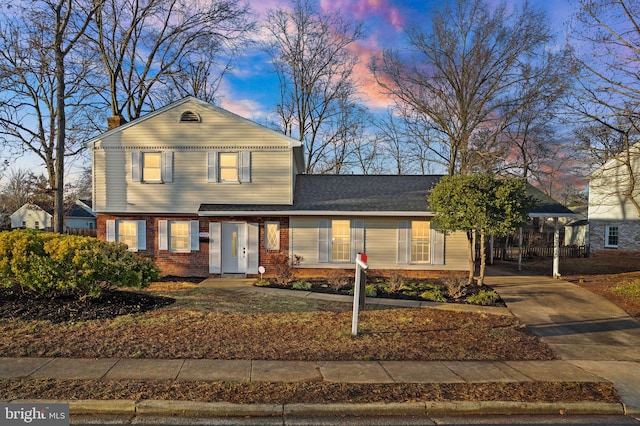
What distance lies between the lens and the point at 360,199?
15648mm

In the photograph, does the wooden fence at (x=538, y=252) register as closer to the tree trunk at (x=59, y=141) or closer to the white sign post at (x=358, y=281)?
the white sign post at (x=358, y=281)

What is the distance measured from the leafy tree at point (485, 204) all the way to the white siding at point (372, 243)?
9.62 feet

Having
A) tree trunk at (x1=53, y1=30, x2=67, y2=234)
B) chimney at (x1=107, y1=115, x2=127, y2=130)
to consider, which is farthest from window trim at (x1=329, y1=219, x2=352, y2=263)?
tree trunk at (x1=53, y1=30, x2=67, y2=234)

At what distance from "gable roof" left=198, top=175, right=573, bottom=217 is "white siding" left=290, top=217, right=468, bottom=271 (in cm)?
62

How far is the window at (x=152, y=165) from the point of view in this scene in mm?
15625

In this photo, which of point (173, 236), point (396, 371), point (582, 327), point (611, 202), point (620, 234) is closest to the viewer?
point (396, 371)

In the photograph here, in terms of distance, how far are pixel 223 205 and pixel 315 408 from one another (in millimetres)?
11633

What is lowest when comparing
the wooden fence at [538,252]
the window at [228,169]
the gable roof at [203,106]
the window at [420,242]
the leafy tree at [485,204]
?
the wooden fence at [538,252]

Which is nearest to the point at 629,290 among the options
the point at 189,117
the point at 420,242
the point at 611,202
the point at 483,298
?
the point at 483,298

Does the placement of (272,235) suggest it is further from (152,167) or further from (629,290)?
(629,290)

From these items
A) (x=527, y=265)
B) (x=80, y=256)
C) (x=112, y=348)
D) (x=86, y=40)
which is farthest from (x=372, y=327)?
(x=86, y=40)

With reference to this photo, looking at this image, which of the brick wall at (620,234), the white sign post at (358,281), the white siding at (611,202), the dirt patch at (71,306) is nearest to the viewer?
the white sign post at (358,281)

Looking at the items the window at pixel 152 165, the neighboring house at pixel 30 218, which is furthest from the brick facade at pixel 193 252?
the neighboring house at pixel 30 218

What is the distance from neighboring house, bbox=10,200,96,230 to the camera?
50.3m
